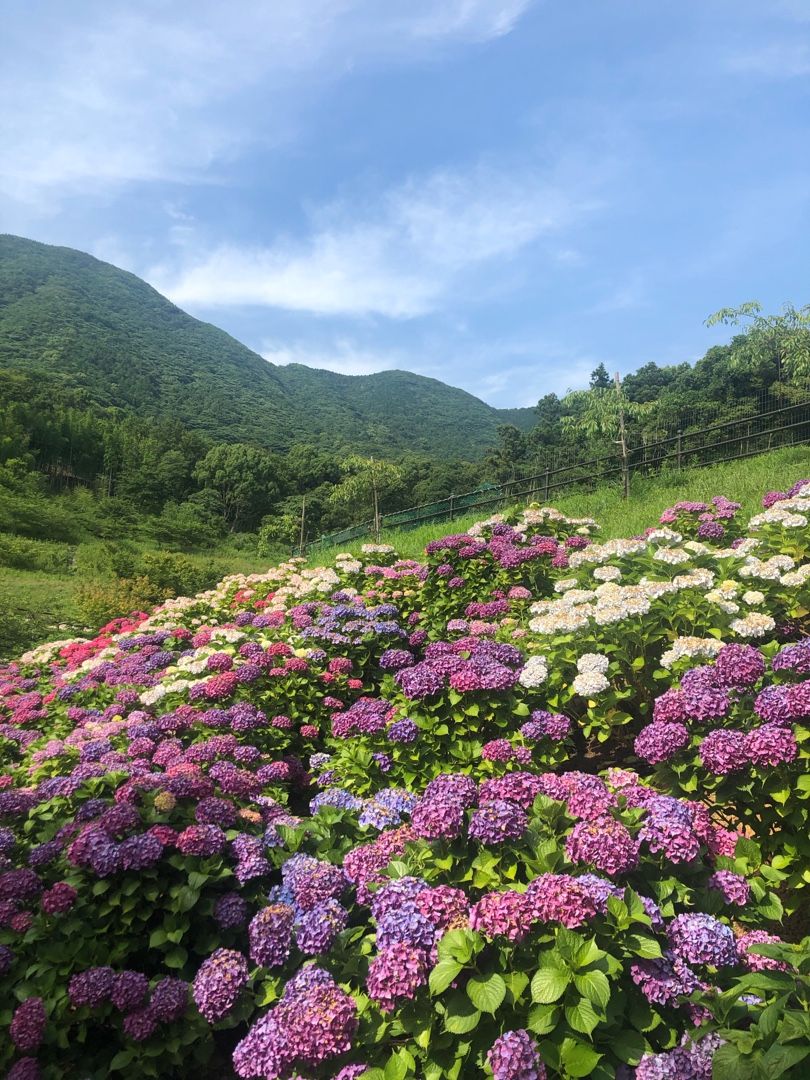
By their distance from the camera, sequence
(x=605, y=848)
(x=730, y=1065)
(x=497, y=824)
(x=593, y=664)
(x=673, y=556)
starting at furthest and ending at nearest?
(x=673, y=556) → (x=593, y=664) → (x=497, y=824) → (x=605, y=848) → (x=730, y=1065)

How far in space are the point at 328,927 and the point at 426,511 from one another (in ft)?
51.5

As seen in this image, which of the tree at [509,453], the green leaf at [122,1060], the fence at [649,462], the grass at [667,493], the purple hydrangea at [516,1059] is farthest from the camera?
the tree at [509,453]

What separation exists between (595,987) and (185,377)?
3964 inches

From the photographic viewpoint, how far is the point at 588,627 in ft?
12.0

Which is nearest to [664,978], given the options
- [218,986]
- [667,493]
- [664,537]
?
[218,986]

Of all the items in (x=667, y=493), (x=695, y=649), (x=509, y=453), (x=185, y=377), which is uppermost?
(x=185, y=377)

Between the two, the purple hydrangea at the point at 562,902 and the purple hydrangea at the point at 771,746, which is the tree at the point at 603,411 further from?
the purple hydrangea at the point at 562,902

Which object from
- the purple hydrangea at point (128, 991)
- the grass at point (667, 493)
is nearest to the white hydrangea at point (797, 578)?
the grass at point (667, 493)

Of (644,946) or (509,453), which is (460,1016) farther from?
(509,453)

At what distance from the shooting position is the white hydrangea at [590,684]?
3.20m

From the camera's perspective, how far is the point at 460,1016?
1.58 metres

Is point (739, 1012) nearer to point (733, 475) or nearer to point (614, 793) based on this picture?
point (614, 793)

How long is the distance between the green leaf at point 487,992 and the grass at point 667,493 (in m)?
6.06

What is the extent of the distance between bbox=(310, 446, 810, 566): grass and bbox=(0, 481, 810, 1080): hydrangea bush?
3743mm
